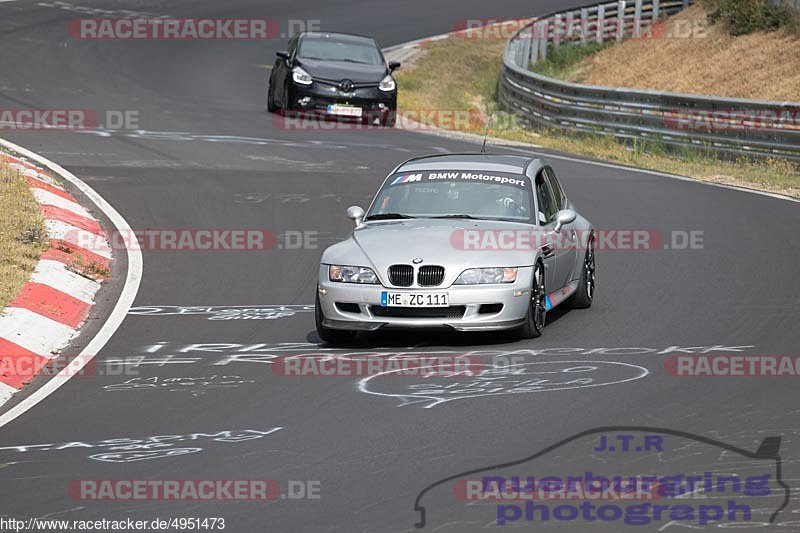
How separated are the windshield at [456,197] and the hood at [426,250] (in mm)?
247

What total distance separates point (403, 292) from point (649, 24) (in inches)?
1263

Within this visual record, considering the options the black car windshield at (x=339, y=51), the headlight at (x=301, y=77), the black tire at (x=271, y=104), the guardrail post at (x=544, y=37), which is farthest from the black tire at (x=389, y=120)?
the guardrail post at (x=544, y=37)

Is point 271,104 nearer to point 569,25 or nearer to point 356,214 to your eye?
point 569,25

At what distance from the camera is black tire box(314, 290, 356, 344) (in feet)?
37.1

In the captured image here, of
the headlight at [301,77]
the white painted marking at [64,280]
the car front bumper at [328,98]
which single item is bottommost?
the white painted marking at [64,280]

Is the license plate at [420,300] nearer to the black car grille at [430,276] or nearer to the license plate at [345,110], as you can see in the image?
the black car grille at [430,276]

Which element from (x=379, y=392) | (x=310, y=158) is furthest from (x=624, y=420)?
(x=310, y=158)

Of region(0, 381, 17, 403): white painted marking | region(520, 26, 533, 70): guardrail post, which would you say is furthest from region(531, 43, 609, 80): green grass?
region(0, 381, 17, 403): white painted marking

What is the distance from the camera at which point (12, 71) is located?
3112 cm

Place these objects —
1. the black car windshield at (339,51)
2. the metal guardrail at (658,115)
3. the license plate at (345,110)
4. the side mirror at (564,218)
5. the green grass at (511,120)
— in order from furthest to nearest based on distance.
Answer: the black car windshield at (339,51) < the license plate at (345,110) < the metal guardrail at (658,115) < the green grass at (511,120) < the side mirror at (564,218)

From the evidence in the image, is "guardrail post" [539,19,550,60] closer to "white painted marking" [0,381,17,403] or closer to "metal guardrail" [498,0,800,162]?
"metal guardrail" [498,0,800,162]

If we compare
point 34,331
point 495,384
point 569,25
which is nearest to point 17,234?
point 34,331

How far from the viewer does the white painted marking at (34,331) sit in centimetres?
1110

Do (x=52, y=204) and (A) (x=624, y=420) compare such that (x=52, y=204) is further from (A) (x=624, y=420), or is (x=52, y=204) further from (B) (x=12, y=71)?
(B) (x=12, y=71)
